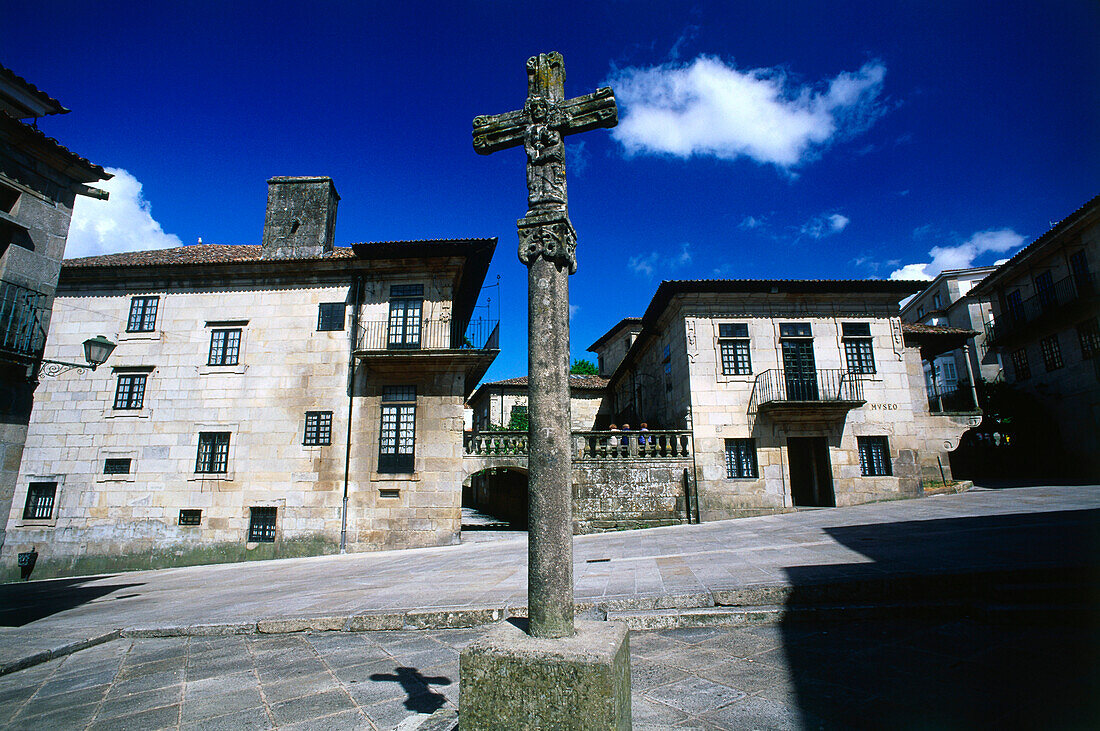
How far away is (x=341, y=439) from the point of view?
15719mm

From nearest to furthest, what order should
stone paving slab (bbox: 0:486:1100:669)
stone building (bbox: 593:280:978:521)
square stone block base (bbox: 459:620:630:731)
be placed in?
square stone block base (bbox: 459:620:630:731), stone paving slab (bbox: 0:486:1100:669), stone building (bbox: 593:280:978:521)

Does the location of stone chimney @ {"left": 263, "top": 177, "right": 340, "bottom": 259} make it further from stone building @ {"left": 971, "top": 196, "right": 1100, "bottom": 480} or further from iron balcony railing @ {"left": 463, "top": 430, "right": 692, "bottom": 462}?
stone building @ {"left": 971, "top": 196, "right": 1100, "bottom": 480}

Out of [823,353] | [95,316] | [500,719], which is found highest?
[95,316]

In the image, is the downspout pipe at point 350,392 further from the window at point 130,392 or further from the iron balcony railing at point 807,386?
the iron balcony railing at point 807,386

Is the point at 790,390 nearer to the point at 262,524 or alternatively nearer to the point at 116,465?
the point at 262,524

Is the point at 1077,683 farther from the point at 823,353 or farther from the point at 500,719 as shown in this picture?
the point at 823,353

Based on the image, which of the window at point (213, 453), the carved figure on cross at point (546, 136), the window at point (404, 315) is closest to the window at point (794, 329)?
the window at point (404, 315)

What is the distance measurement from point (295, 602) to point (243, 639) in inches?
63.0

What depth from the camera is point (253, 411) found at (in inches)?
634

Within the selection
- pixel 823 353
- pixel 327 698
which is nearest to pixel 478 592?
pixel 327 698

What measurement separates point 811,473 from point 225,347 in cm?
2077

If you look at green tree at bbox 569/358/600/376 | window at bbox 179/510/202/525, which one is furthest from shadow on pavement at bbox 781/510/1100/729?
green tree at bbox 569/358/600/376

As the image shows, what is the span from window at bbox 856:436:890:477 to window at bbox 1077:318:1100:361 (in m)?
9.74

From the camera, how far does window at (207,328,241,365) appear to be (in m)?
16.7
